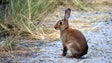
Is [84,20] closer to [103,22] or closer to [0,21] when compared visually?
[103,22]

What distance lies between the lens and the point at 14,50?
724 cm

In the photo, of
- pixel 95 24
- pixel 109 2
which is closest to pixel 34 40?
pixel 95 24


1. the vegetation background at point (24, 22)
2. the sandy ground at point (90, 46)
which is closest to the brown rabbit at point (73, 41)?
the sandy ground at point (90, 46)

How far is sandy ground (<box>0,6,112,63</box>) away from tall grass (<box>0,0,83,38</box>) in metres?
0.60

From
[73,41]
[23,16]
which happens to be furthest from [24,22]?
[73,41]

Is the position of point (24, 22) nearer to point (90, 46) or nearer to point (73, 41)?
point (90, 46)

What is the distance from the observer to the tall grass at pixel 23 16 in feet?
27.4

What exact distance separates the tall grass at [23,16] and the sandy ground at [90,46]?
60cm

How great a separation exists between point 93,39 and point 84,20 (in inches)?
81.7

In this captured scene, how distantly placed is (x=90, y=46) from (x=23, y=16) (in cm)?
154

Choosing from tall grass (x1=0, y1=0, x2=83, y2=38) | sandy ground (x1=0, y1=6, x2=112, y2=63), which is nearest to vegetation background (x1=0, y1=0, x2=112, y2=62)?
tall grass (x1=0, y1=0, x2=83, y2=38)

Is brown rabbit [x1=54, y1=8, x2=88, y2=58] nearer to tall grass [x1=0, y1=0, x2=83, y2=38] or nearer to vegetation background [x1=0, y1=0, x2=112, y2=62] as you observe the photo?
vegetation background [x1=0, y1=0, x2=112, y2=62]

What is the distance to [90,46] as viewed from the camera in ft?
25.3

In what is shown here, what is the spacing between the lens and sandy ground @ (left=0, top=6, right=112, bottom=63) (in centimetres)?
667
